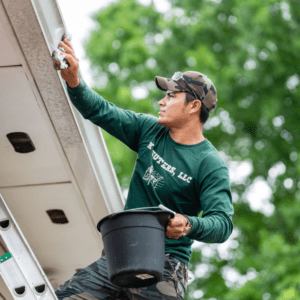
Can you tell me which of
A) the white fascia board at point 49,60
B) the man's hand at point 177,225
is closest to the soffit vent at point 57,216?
the white fascia board at point 49,60

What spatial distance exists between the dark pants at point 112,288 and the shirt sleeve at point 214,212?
336 millimetres

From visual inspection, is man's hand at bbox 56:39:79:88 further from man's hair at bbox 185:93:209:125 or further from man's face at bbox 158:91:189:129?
man's hair at bbox 185:93:209:125

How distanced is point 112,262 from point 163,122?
3.17 ft

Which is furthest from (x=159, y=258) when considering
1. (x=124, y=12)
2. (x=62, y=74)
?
(x=124, y=12)

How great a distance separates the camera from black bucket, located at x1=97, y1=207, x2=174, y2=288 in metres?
2.42

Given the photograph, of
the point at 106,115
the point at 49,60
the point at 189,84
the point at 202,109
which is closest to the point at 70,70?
the point at 49,60

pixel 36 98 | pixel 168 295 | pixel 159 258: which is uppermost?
pixel 36 98

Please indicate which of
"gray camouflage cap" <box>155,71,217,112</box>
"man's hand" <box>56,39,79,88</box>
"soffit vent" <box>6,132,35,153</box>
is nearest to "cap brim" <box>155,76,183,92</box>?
"gray camouflage cap" <box>155,71,217,112</box>

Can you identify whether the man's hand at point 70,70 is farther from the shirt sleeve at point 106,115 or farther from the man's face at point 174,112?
the man's face at point 174,112

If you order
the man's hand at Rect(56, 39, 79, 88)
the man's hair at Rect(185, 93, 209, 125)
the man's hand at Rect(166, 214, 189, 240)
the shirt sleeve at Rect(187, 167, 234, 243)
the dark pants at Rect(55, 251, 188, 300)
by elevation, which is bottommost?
the dark pants at Rect(55, 251, 188, 300)

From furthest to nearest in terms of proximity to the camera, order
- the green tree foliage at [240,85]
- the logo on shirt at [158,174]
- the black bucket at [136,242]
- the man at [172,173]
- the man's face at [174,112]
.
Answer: the green tree foliage at [240,85], the man's face at [174,112], the logo on shirt at [158,174], the man at [172,173], the black bucket at [136,242]

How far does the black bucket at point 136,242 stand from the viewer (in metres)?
2.42

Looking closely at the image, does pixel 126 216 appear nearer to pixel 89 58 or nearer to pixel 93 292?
pixel 93 292

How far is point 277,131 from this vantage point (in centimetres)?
1252
